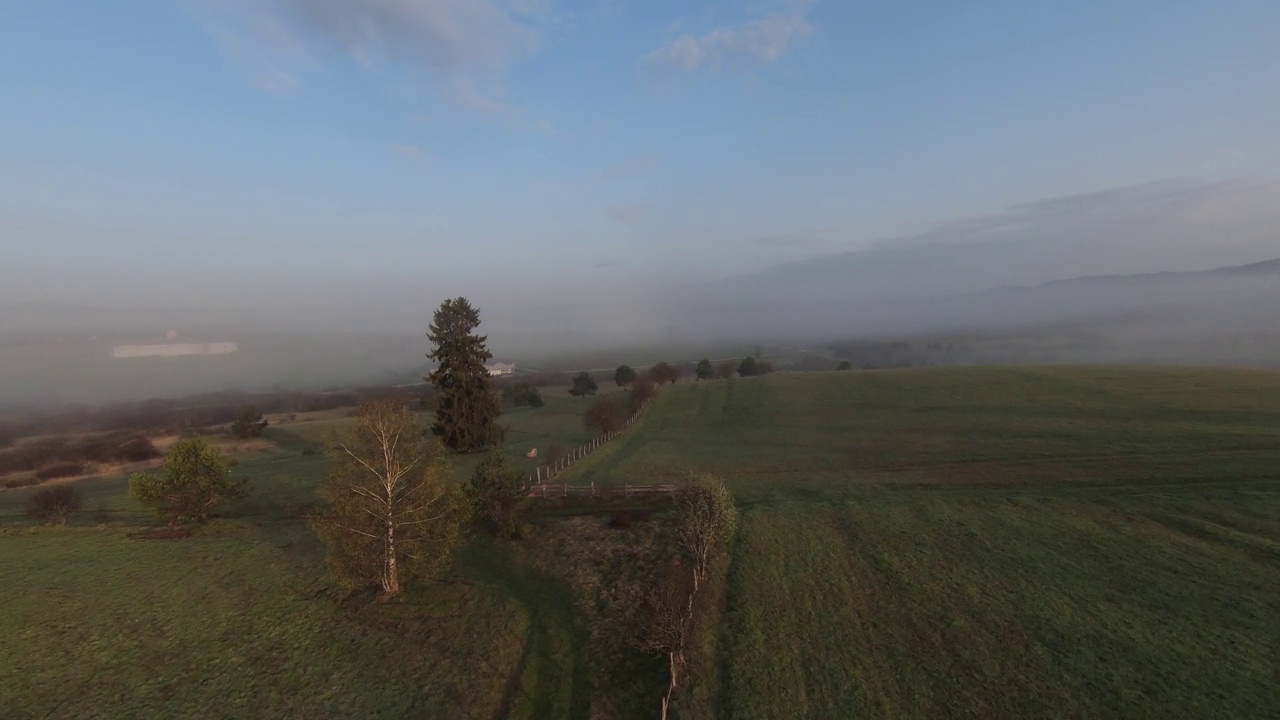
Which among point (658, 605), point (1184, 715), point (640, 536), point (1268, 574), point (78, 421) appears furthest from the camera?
point (78, 421)

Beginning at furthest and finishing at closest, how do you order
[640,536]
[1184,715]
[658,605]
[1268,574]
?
[640,536] < [1268,574] < [658,605] < [1184,715]

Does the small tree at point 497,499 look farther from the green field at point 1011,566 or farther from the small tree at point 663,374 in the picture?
the small tree at point 663,374

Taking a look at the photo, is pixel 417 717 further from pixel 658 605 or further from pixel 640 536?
pixel 640 536

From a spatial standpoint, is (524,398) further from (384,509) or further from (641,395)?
(384,509)

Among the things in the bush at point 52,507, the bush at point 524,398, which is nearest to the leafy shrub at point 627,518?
the bush at point 52,507

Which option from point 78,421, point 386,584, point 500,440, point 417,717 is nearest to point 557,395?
point 500,440

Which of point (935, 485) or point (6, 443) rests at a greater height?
point (6, 443)
